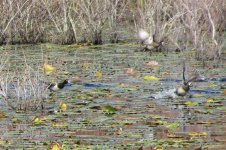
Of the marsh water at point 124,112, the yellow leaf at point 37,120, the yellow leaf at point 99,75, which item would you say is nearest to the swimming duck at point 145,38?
the marsh water at point 124,112

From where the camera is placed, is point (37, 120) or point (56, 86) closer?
point (37, 120)

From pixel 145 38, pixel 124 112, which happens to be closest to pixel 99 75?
pixel 124 112

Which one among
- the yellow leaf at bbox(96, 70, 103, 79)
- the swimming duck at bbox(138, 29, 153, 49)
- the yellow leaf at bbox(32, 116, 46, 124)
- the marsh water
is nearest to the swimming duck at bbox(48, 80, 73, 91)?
the marsh water

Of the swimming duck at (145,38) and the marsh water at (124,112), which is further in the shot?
the swimming duck at (145,38)

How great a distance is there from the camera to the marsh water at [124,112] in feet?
27.7

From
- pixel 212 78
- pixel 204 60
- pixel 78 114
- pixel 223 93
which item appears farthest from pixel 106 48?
pixel 78 114

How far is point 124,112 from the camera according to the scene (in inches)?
407

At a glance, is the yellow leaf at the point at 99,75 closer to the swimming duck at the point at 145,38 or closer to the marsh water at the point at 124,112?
the marsh water at the point at 124,112

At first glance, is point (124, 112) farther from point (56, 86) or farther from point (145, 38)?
point (145, 38)

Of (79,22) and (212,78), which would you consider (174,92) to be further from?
(79,22)

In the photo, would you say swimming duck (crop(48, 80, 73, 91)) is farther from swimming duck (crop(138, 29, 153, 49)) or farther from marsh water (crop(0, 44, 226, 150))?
swimming duck (crop(138, 29, 153, 49))

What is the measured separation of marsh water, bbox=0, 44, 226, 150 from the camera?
27.7 feet

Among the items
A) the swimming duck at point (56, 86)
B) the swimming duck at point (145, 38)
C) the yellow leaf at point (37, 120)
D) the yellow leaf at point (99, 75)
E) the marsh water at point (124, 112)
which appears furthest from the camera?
the swimming duck at point (145, 38)

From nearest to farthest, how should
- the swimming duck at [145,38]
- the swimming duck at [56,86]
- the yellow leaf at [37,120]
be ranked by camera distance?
the yellow leaf at [37,120] → the swimming duck at [56,86] → the swimming duck at [145,38]
